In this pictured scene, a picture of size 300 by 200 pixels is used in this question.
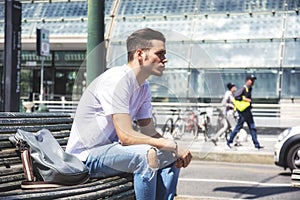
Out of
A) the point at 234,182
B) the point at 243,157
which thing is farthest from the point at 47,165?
the point at 243,157

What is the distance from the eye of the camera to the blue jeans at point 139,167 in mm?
3498

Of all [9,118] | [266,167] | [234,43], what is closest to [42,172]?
[9,118]

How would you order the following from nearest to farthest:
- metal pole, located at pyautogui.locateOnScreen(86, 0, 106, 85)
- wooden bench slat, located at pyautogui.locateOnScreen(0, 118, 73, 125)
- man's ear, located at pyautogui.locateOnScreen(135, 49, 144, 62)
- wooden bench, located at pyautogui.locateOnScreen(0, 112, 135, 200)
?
wooden bench, located at pyautogui.locateOnScreen(0, 112, 135, 200)
man's ear, located at pyautogui.locateOnScreen(135, 49, 144, 62)
wooden bench slat, located at pyautogui.locateOnScreen(0, 118, 73, 125)
metal pole, located at pyautogui.locateOnScreen(86, 0, 106, 85)

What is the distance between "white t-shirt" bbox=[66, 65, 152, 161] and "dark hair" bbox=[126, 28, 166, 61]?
0.50ft

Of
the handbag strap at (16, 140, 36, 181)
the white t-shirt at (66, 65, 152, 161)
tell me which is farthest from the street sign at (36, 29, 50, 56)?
the handbag strap at (16, 140, 36, 181)

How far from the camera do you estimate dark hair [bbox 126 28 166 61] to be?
135 inches

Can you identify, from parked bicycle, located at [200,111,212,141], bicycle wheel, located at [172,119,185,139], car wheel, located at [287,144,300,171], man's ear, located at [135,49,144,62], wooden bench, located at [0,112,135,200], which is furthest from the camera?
car wheel, located at [287,144,300,171]

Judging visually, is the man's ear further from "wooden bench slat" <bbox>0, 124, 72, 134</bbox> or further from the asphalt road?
the asphalt road

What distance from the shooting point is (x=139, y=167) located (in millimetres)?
3527

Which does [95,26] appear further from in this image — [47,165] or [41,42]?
[41,42]

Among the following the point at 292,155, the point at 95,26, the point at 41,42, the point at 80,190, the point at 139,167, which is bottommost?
the point at 292,155

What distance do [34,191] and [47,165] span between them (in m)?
0.20

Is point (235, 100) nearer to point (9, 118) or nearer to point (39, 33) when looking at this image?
point (39, 33)

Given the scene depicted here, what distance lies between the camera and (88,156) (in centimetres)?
364
